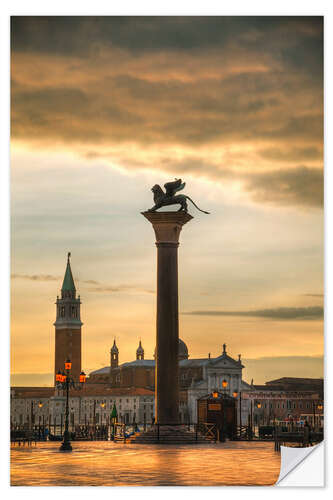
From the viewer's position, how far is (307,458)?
1748 cm

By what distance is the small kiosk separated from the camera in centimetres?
3158

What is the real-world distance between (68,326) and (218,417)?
119540mm

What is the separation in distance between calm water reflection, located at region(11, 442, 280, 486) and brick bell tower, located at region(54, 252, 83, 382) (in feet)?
381

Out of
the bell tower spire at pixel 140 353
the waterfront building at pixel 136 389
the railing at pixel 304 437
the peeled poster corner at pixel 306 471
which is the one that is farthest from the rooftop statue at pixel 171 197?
the bell tower spire at pixel 140 353

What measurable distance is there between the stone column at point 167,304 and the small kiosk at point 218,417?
2858 millimetres

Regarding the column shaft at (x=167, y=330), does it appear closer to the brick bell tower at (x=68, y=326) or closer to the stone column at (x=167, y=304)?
the stone column at (x=167, y=304)

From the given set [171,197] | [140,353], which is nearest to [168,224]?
[171,197]

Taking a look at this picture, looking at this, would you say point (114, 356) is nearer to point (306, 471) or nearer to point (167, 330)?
point (167, 330)
